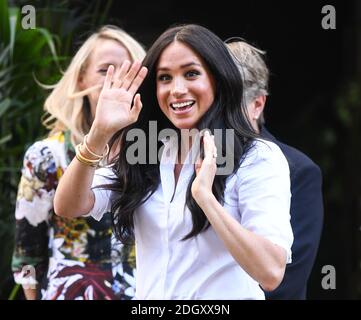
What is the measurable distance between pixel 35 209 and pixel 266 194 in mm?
1309

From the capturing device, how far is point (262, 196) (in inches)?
96.6

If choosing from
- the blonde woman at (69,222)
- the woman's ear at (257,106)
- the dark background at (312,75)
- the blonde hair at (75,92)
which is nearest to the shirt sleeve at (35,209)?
the blonde woman at (69,222)

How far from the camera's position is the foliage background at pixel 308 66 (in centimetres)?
536

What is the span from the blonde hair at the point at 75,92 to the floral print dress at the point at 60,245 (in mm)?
66

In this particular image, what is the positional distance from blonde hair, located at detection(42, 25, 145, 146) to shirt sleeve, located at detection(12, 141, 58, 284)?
0.14 metres

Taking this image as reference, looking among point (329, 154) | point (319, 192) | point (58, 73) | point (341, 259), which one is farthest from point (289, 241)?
point (329, 154)

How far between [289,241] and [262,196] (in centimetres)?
13

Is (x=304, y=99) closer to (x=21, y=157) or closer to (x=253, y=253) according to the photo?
(x=21, y=157)

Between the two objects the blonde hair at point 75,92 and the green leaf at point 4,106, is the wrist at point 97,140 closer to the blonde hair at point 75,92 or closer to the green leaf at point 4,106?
the blonde hair at point 75,92

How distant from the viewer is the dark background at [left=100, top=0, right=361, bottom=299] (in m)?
6.23

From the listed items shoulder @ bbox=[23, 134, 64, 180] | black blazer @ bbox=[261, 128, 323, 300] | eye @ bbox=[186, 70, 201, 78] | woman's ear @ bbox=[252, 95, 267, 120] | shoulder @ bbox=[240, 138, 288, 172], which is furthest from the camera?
shoulder @ bbox=[23, 134, 64, 180]

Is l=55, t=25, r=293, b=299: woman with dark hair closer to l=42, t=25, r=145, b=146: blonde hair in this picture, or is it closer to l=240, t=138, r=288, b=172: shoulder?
l=240, t=138, r=288, b=172: shoulder

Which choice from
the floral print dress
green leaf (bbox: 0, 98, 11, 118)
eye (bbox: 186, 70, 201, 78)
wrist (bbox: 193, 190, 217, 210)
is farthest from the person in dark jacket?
green leaf (bbox: 0, 98, 11, 118)

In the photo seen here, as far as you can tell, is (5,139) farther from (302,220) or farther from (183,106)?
(183,106)
